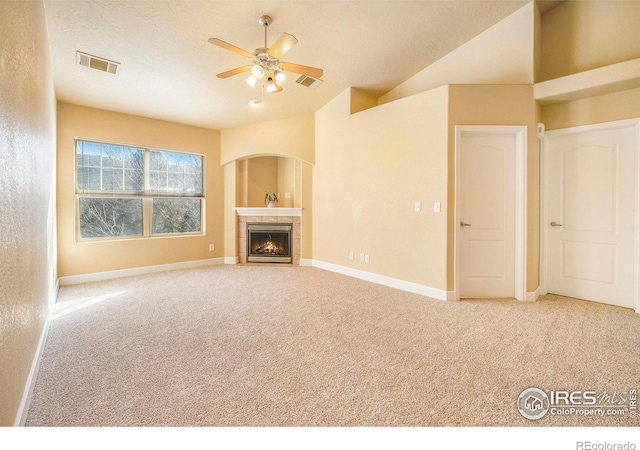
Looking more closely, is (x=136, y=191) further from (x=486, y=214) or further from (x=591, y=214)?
(x=591, y=214)

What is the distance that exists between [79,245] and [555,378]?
20.2ft

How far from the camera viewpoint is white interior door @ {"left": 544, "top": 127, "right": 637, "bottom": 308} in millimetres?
3395

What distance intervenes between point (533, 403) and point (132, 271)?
18.9 ft

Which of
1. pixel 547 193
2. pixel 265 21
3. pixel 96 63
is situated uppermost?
pixel 265 21

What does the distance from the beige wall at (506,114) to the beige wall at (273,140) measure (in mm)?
2810

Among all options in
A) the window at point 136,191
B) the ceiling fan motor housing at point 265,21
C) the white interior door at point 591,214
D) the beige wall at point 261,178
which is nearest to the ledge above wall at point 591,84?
the white interior door at point 591,214

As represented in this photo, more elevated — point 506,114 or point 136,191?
point 506,114

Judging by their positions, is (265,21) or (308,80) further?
(308,80)

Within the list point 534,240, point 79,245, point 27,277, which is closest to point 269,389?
point 27,277

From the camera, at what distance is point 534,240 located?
3689mm

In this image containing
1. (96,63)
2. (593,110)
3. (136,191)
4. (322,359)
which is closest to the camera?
(322,359)

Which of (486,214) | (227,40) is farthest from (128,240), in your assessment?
(486,214)

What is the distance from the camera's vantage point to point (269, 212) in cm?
612

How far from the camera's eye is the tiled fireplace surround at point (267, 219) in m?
6.03
